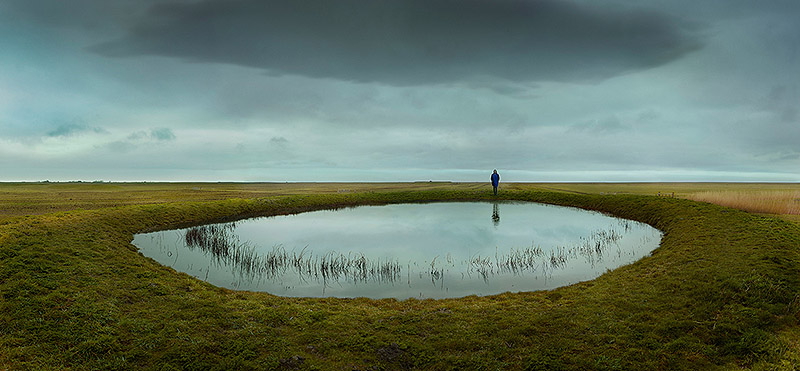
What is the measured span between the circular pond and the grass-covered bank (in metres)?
1.52

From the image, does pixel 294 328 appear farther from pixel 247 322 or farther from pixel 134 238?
pixel 134 238

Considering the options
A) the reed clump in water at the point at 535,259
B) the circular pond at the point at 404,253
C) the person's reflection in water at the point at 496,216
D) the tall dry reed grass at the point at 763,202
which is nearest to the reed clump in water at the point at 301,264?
the circular pond at the point at 404,253

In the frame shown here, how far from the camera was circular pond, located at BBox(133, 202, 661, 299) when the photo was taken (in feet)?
38.5

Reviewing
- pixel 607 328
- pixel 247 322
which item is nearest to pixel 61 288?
pixel 247 322

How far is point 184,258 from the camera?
15.4 m

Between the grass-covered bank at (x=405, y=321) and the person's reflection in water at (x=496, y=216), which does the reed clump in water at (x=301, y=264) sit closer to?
the grass-covered bank at (x=405, y=321)

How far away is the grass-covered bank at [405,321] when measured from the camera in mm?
6336

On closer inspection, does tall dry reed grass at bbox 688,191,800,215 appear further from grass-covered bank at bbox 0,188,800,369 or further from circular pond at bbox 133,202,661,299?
grass-covered bank at bbox 0,188,800,369

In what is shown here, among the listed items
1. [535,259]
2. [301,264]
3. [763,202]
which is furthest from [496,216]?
[301,264]

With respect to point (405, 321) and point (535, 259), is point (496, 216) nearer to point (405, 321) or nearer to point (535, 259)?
point (535, 259)

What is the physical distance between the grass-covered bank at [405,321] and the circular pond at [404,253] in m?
1.52

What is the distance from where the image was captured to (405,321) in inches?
309

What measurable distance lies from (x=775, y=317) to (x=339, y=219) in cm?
2389

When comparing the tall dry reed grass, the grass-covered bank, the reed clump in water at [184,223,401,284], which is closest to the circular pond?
the reed clump in water at [184,223,401,284]
